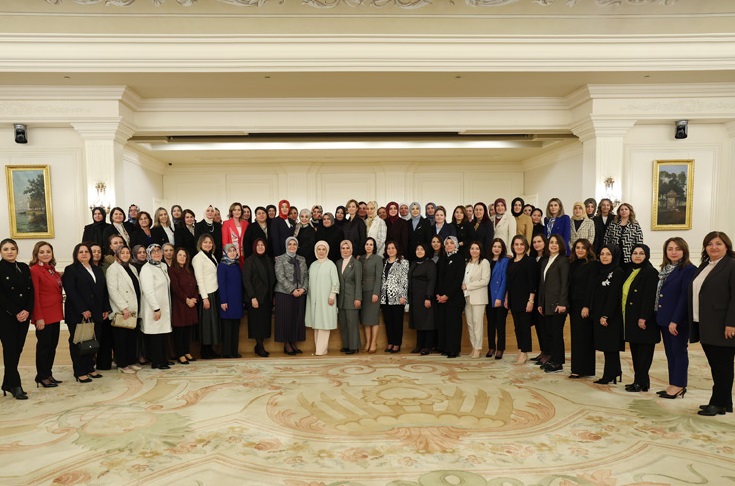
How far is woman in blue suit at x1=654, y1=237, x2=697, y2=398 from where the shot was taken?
498 centimetres

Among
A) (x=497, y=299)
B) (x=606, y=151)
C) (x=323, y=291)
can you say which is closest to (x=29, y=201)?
(x=323, y=291)

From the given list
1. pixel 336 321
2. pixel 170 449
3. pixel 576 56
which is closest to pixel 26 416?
pixel 170 449

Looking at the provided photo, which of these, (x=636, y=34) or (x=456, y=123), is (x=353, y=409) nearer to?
(x=456, y=123)

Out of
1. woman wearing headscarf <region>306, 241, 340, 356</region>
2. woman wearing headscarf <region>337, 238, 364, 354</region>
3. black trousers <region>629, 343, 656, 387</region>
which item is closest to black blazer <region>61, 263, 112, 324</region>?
woman wearing headscarf <region>306, 241, 340, 356</region>

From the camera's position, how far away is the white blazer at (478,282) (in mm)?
6898

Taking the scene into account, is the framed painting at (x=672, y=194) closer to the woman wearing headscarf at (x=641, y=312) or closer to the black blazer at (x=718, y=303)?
the woman wearing headscarf at (x=641, y=312)

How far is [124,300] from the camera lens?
20.5ft

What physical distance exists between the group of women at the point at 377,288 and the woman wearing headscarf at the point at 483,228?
3 centimetres

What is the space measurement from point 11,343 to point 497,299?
5962 millimetres

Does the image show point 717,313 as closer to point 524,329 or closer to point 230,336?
point 524,329

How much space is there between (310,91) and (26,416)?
6.84m

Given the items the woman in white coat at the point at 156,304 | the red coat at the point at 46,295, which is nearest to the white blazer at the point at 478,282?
the woman in white coat at the point at 156,304

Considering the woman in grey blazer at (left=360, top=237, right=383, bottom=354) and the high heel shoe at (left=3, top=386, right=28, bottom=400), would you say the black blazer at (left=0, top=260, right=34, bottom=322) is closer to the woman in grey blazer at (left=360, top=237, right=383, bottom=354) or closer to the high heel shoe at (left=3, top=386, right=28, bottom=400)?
the high heel shoe at (left=3, top=386, right=28, bottom=400)

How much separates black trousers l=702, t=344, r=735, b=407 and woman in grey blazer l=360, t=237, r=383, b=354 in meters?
4.12
